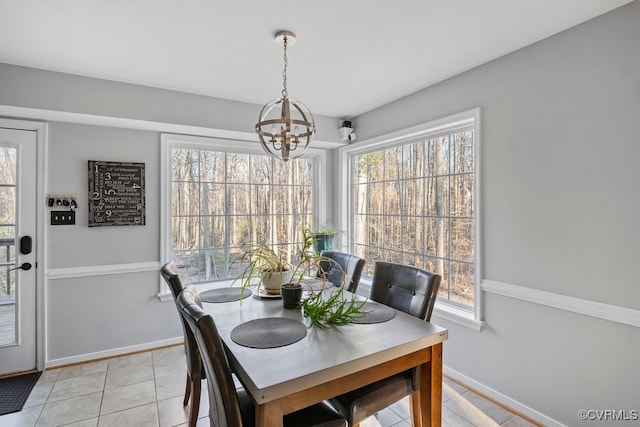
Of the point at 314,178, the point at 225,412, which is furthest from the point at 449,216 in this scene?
the point at 225,412

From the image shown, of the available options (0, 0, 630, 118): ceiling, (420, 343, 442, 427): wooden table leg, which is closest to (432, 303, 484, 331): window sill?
(420, 343, 442, 427): wooden table leg

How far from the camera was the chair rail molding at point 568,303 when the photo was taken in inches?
68.2

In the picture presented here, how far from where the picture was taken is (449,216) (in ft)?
9.25

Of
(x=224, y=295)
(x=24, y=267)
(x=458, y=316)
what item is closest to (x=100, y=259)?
→ (x=24, y=267)

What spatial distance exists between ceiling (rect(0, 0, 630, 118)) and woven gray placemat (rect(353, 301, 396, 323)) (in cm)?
166

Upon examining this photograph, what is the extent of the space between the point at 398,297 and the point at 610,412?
1253mm

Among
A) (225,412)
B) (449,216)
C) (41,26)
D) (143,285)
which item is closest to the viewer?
(225,412)

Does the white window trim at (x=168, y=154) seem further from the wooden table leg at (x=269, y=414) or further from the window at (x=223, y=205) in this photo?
the wooden table leg at (x=269, y=414)

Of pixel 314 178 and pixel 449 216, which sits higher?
pixel 314 178

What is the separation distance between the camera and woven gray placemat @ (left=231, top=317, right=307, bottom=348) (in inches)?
57.9

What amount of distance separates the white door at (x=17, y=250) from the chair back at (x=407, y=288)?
2865 millimetres

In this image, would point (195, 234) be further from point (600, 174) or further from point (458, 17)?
point (600, 174)

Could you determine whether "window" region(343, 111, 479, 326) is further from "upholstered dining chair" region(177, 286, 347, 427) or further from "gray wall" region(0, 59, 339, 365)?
"upholstered dining chair" region(177, 286, 347, 427)

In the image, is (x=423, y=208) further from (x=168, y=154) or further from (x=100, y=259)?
(x=100, y=259)
